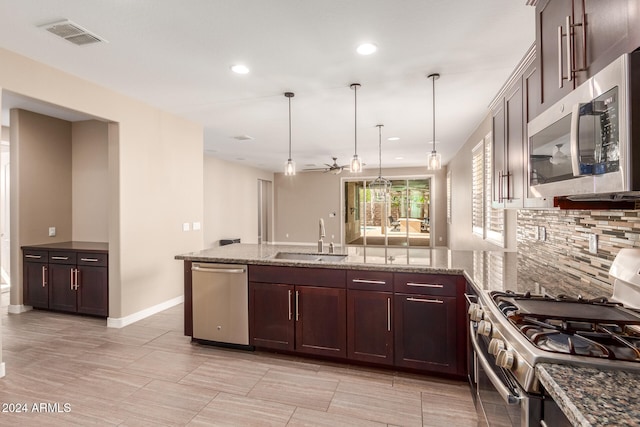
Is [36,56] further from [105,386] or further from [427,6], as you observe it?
[427,6]

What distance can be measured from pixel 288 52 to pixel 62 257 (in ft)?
12.7

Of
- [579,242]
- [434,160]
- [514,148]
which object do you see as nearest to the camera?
[579,242]

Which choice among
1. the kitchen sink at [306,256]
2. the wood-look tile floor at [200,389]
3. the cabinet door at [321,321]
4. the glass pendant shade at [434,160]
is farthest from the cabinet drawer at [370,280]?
the glass pendant shade at [434,160]

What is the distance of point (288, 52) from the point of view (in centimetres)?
277

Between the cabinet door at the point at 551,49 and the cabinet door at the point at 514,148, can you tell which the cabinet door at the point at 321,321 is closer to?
the cabinet door at the point at 514,148

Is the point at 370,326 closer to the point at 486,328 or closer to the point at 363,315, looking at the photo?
the point at 363,315

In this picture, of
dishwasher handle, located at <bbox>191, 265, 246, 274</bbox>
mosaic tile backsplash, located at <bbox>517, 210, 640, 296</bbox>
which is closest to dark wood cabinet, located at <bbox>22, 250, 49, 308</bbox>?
dishwasher handle, located at <bbox>191, 265, 246, 274</bbox>

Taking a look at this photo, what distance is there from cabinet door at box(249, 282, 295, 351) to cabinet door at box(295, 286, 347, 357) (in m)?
0.09

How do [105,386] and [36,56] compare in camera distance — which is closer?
[105,386]

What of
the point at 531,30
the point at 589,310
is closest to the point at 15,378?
the point at 589,310

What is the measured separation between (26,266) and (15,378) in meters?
2.37

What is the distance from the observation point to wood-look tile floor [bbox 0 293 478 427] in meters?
2.13

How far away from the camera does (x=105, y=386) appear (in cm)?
251

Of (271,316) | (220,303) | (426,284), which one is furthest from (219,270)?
(426,284)
